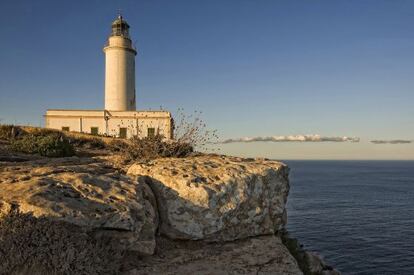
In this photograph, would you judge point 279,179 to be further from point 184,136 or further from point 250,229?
point 184,136

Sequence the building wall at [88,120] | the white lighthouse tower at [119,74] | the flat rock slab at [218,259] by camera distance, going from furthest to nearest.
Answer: the white lighthouse tower at [119,74], the building wall at [88,120], the flat rock slab at [218,259]

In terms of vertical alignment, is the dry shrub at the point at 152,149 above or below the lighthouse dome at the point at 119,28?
below

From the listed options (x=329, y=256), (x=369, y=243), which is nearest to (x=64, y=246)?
(x=329, y=256)

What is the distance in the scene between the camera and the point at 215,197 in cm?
753

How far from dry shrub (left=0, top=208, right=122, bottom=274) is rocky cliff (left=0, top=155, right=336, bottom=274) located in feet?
0.04

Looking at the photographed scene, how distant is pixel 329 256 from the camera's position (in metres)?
32.4

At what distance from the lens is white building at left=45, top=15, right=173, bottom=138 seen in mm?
42125

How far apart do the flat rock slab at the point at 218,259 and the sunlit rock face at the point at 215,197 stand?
24 centimetres

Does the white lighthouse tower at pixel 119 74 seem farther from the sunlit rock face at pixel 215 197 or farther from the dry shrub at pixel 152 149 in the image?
the sunlit rock face at pixel 215 197

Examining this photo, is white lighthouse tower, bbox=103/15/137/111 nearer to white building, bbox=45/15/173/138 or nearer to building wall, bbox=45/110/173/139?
white building, bbox=45/15/173/138

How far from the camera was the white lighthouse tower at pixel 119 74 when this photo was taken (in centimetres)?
4537

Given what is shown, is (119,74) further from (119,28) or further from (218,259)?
(218,259)

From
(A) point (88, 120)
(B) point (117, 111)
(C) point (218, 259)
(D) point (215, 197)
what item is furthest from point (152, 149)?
(A) point (88, 120)

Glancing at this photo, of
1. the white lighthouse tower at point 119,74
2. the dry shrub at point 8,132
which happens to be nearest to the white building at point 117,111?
the white lighthouse tower at point 119,74
